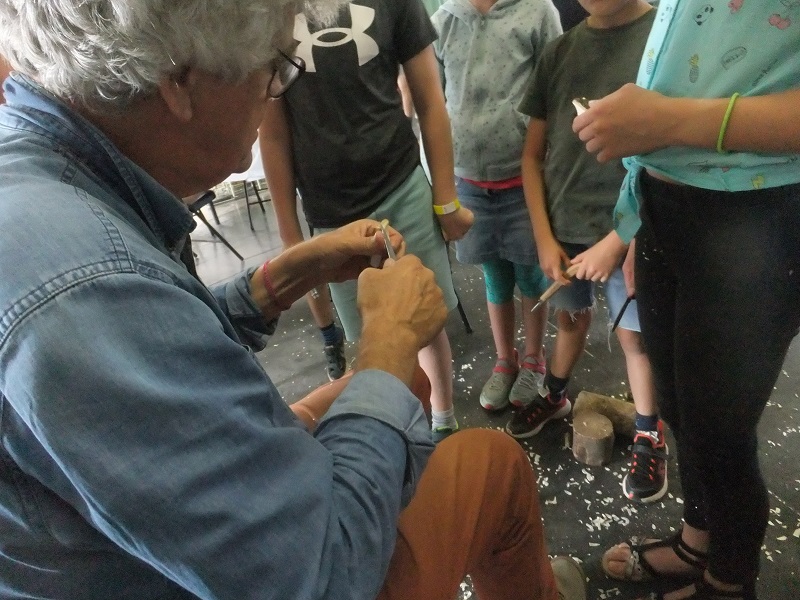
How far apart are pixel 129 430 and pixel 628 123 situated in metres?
0.69

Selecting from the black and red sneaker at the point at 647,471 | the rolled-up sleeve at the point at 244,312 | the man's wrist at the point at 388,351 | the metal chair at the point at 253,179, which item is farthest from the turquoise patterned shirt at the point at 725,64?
the metal chair at the point at 253,179

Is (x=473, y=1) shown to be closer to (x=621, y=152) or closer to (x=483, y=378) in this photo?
(x=621, y=152)

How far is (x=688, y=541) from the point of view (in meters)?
1.01

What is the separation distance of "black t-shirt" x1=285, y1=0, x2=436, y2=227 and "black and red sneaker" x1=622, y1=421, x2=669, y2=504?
887 mm

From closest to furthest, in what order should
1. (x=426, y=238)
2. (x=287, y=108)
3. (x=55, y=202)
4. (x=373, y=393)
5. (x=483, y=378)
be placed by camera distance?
(x=55, y=202) → (x=373, y=393) → (x=287, y=108) → (x=426, y=238) → (x=483, y=378)

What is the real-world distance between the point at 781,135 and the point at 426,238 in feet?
2.69

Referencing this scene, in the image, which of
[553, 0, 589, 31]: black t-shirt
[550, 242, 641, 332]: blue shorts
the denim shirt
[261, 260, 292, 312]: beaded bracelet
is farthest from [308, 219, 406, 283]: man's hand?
[553, 0, 589, 31]: black t-shirt

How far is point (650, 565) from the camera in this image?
3.51 ft

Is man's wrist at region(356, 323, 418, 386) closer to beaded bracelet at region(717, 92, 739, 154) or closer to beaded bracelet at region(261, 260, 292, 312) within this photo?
beaded bracelet at region(261, 260, 292, 312)

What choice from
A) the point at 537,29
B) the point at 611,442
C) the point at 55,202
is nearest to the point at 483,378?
the point at 611,442

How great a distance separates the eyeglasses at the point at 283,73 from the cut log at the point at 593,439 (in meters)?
1.15

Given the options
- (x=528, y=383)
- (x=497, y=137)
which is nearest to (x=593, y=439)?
(x=528, y=383)

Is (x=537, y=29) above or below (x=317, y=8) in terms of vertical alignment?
below

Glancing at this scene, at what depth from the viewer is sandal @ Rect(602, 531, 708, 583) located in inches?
39.7
